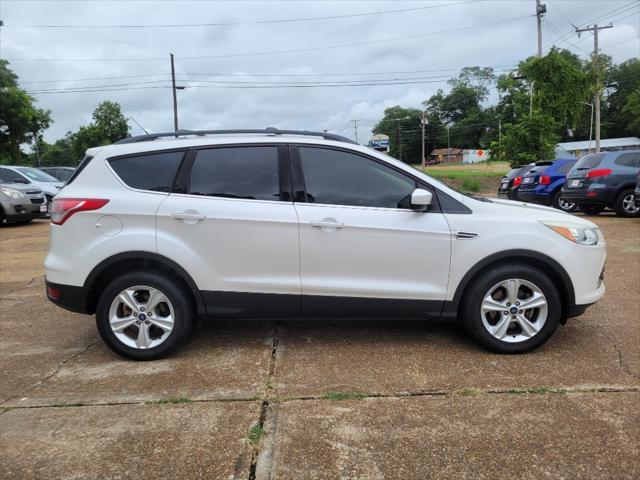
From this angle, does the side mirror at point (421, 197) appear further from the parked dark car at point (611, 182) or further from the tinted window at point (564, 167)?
the tinted window at point (564, 167)

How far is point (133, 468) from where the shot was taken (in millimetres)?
2494

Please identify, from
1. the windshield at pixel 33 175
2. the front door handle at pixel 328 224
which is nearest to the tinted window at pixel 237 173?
the front door handle at pixel 328 224

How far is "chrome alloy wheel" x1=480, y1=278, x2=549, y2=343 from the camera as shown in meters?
3.76

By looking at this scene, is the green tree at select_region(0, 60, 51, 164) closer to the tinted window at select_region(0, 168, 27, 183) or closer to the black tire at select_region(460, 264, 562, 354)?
the tinted window at select_region(0, 168, 27, 183)

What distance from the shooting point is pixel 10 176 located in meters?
13.7

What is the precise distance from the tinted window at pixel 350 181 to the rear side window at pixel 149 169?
101 centimetres

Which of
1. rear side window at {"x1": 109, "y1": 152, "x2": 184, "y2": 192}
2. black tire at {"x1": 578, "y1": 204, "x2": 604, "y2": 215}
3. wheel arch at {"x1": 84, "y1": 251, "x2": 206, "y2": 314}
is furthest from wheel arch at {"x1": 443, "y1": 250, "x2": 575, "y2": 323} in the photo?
black tire at {"x1": 578, "y1": 204, "x2": 604, "y2": 215}

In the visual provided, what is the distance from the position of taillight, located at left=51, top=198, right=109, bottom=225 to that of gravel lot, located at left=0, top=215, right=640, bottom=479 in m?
1.13

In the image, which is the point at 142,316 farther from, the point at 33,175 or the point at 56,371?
the point at 33,175

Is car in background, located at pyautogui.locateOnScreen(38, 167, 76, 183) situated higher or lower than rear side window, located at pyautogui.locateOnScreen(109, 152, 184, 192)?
higher

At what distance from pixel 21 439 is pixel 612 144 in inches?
3433

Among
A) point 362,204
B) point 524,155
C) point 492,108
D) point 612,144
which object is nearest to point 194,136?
point 362,204

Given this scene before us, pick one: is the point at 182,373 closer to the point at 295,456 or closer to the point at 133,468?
the point at 133,468

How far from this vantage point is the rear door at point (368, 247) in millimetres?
3709
